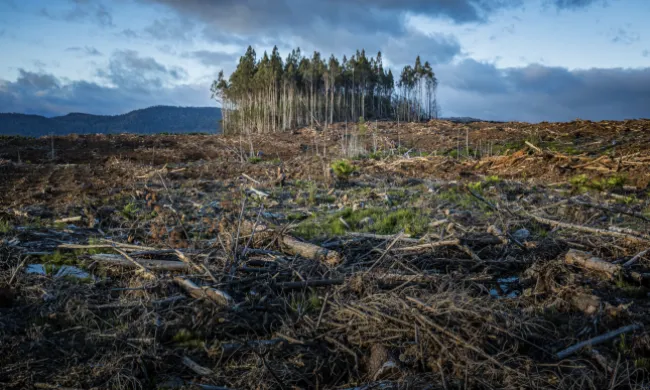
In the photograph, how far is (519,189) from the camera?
9250 millimetres

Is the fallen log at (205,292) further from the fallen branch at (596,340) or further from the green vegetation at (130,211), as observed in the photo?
the green vegetation at (130,211)

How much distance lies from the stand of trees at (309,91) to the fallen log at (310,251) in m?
45.8

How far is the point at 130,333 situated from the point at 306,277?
1657 millimetres

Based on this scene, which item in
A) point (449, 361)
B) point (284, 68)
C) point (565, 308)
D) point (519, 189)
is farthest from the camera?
point (284, 68)

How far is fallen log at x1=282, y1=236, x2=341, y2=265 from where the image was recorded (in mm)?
4629

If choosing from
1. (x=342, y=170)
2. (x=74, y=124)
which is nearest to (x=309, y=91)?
(x=342, y=170)

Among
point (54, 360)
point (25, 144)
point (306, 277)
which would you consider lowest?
point (54, 360)

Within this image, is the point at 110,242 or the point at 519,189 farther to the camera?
the point at 519,189

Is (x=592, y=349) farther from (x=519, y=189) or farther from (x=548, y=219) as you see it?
(x=519, y=189)

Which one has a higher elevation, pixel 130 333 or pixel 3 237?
pixel 3 237

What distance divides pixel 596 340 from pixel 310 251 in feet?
9.23

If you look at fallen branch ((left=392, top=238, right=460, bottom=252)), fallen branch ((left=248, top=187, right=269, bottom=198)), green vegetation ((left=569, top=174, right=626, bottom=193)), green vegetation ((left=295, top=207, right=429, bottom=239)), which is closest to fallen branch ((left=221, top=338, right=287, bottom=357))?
fallen branch ((left=392, top=238, right=460, bottom=252))

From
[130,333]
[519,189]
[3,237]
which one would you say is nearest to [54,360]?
[130,333]

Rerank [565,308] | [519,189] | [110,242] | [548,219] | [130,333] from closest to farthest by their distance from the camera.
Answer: [130,333]
[565,308]
[110,242]
[548,219]
[519,189]
